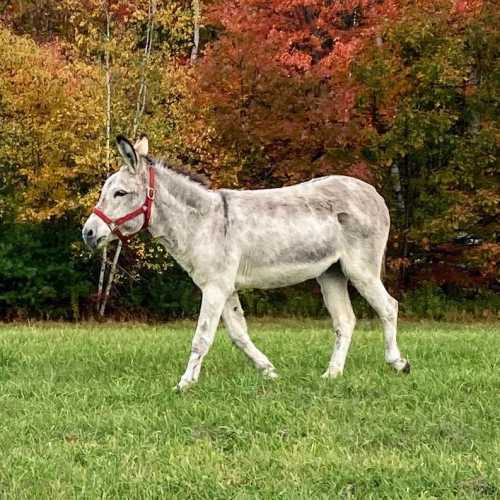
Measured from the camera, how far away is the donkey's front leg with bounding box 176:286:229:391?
24.5 ft

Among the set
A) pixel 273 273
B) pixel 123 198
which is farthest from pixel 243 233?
pixel 123 198

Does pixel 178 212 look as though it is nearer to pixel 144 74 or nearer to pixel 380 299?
pixel 380 299

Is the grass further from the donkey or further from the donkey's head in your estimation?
the donkey's head

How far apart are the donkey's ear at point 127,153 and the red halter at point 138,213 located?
0.67 ft

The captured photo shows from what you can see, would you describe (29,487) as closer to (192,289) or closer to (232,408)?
(232,408)

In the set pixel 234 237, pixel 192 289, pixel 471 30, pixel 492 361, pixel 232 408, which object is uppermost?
pixel 471 30

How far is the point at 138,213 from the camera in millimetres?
7746

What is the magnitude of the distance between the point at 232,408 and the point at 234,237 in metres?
1.79

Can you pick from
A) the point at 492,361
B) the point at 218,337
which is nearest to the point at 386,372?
the point at 492,361

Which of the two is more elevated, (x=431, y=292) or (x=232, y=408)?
(x=232, y=408)

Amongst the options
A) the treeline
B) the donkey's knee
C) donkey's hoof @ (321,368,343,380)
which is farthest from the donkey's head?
the treeline

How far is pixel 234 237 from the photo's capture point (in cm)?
778

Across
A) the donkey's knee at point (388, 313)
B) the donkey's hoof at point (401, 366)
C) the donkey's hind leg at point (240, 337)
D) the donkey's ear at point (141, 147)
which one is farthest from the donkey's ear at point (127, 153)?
the donkey's hoof at point (401, 366)

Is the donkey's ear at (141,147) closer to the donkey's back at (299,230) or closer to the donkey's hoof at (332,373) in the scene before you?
the donkey's back at (299,230)
